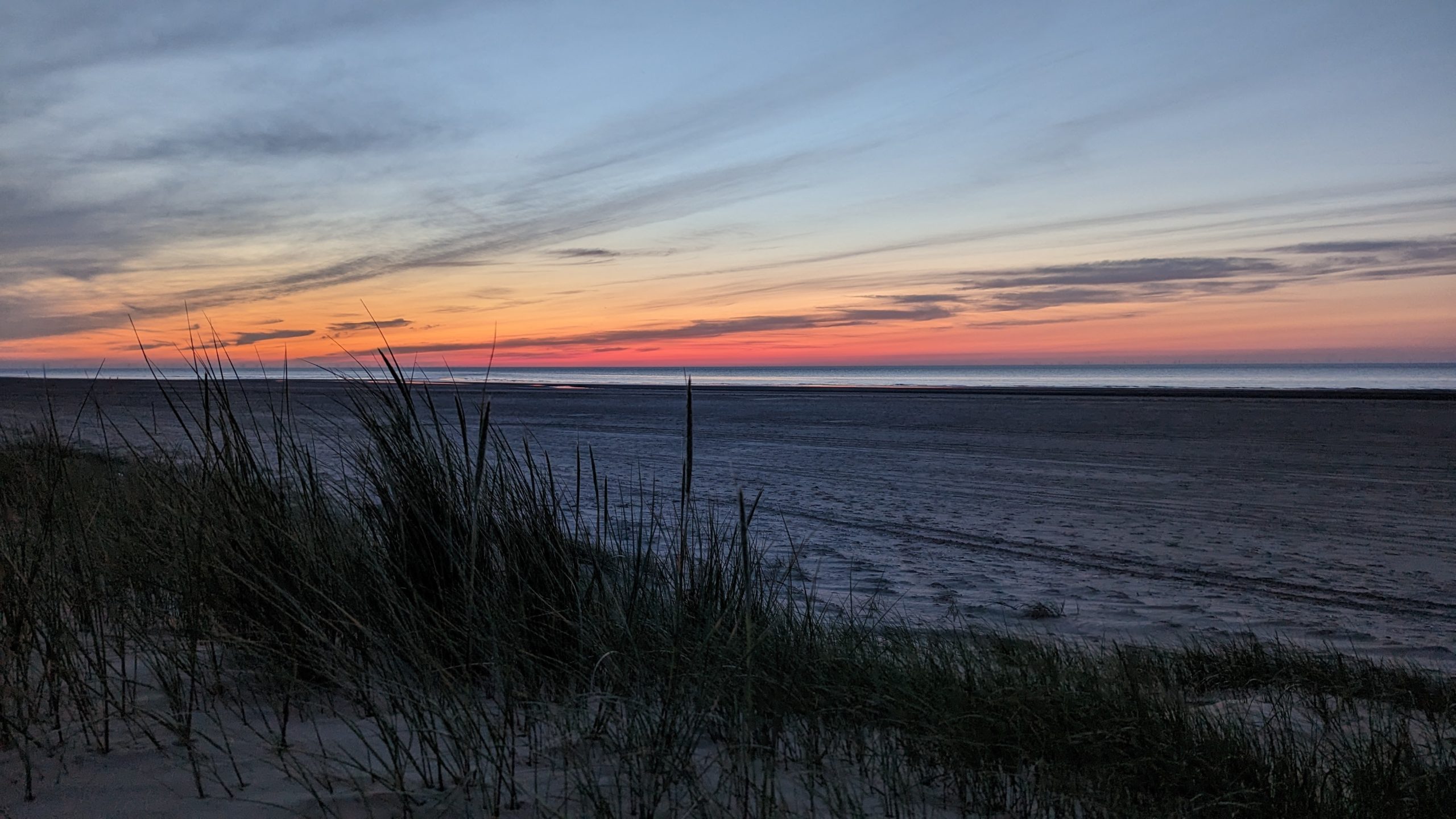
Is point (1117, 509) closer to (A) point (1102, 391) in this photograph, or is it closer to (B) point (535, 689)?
(B) point (535, 689)

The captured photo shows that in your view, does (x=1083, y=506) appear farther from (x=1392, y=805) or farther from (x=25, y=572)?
(x=25, y=572)

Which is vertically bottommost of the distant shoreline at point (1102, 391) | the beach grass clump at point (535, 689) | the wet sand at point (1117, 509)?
the wet sand at point (1117, 509)

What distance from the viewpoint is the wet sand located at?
6.09 m

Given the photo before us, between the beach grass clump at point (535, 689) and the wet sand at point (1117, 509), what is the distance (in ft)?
3.80

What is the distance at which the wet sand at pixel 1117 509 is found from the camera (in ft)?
20.0

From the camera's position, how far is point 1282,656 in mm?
4402

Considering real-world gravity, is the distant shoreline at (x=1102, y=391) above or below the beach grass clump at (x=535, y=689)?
above

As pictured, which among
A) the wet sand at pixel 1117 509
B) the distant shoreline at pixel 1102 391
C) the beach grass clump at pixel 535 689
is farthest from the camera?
the distant shoreline at pixel 1102 391

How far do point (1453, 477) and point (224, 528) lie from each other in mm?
15053

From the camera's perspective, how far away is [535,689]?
293cm

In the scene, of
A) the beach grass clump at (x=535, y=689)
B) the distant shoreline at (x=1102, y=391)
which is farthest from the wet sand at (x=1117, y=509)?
the distant shoreline at (x=1102, y=391)

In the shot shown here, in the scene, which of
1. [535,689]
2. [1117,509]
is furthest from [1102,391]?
[535,689]

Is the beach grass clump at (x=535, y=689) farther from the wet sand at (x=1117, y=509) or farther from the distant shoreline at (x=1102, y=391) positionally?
the distant shoreline at (x=1102, y=391)

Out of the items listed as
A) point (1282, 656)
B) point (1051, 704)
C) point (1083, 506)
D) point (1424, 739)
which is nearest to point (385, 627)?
point (1051, 704)
